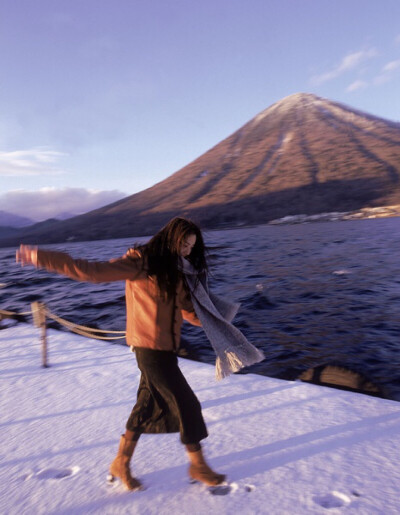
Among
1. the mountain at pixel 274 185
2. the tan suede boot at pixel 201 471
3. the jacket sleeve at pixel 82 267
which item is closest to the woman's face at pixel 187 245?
the jacket sleeve at pixel 82 267

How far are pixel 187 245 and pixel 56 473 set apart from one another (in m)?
1.95

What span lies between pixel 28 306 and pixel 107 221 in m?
144

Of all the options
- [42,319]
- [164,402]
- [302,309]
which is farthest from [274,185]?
[164,402]

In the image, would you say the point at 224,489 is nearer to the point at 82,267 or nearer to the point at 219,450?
the point at 219,450

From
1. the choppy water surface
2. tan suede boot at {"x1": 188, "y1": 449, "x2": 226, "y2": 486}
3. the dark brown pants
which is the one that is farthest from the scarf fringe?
the choppy water surface

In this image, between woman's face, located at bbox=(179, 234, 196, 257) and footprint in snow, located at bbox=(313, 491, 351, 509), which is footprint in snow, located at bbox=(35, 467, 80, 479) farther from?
woman's face, located at bbox=(179, 234, 196, 257)

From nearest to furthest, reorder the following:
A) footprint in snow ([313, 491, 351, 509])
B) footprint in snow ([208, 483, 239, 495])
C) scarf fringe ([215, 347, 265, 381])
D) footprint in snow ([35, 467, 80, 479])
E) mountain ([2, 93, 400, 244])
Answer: footprint in snow ([313, 491, 351, 509]) < footprint in snow ([208, 483, 239, 495]) < scarf fringe ([215, 347, 265, 381]) < footprint in snow ([35, 467, 80, 479]) < mountain ([2, 93, 400, 244])

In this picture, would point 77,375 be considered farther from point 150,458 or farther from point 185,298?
point 185,298

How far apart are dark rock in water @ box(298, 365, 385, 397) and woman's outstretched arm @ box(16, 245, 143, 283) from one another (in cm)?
347

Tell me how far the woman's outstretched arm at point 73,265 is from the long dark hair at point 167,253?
0.54 ft

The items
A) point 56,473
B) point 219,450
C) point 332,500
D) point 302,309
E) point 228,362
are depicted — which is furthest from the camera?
point 302,309

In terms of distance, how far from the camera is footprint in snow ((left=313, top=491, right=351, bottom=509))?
7.17 feet

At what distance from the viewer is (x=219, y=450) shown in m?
2.84

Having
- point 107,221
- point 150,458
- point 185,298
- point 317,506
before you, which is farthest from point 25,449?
point 107,221
